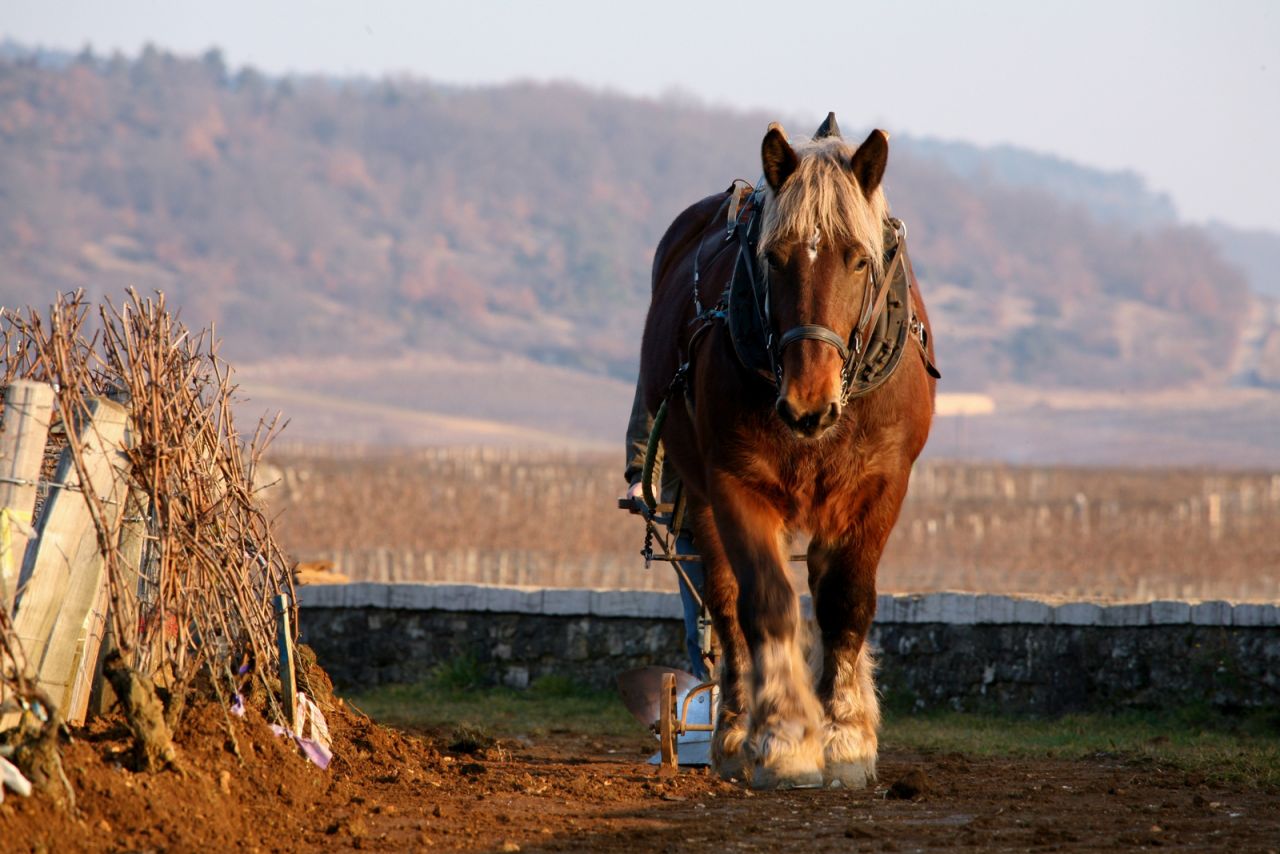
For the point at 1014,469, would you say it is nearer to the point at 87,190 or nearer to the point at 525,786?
the point at 525,786

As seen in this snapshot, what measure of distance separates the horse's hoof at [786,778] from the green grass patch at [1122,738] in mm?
1776

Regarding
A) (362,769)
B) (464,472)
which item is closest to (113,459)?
(362,769)

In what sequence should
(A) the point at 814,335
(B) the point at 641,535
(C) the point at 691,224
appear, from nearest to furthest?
1. (A) the point at 814,335
2. (C) the point at 691,224
3. (B) the point at 641,535

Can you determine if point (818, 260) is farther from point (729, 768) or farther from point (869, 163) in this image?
point (729, 768)

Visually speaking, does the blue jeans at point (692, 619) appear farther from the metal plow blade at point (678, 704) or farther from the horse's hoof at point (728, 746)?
the horse's hoof at point (728, 746)

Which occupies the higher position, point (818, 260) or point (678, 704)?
point (818, 260)

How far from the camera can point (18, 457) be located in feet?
17.1

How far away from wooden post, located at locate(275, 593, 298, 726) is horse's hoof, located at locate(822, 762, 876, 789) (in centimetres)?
189

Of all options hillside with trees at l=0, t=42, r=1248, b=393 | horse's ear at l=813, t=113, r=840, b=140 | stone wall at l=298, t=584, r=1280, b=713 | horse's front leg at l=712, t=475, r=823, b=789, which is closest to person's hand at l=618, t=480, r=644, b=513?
horse's front leg at l=712, t=475, r=823, b=789

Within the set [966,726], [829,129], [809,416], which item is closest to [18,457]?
[809,416]

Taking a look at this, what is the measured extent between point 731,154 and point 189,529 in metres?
192

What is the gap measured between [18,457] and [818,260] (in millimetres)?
2611

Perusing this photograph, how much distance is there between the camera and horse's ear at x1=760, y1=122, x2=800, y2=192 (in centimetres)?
586

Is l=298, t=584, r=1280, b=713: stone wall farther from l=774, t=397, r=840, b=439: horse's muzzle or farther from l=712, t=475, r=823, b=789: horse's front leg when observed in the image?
l=774, t=397, r=840, b=439: horse's muzzle
